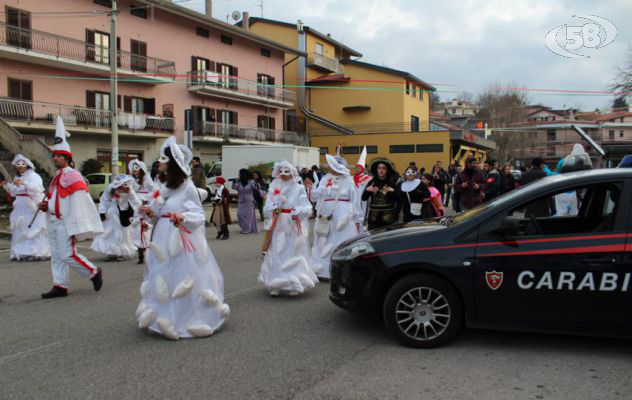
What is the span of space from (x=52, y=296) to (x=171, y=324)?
9.01 feet

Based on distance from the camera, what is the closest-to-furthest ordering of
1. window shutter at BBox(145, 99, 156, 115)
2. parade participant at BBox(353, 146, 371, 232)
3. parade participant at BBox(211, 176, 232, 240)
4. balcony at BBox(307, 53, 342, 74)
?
parade participant at BBox(353, 146, 371, 232) → parade participant at BBox(211, 176, 232, 240) → window shutter at BBox(145, 99, 156, 115) → balcony at BBox(307, 53, 342, 74)

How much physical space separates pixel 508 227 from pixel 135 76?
29.3m

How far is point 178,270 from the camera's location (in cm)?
497

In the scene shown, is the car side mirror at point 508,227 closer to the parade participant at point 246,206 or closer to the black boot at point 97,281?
the black boot at point 97,281

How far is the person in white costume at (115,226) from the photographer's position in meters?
9.53

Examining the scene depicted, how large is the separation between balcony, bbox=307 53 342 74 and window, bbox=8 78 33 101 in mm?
25463

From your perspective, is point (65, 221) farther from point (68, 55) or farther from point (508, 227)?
point (68, 55)

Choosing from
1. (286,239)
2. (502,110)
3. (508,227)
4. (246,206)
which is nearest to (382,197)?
(286,239)

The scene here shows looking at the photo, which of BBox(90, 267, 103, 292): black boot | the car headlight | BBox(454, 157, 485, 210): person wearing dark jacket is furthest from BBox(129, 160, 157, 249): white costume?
BBox(454, 157, 485, 210): person wearing dark jacket

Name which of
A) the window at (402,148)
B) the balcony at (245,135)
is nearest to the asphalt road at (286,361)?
the balcony at (245,135)

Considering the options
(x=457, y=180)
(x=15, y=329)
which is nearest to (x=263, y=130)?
(x=457, y=180)

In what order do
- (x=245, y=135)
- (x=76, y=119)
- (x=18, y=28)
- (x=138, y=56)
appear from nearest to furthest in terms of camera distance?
1. (x=18, y=28)
2. (x=76, y=119)
3. (x=138, y=56)
4. (x=245, y=135)

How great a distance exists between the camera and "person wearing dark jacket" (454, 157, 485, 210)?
36.4 ft

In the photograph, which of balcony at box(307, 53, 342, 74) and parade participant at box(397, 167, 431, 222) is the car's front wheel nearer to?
parade participant at box(397, 167, 431, 222)
